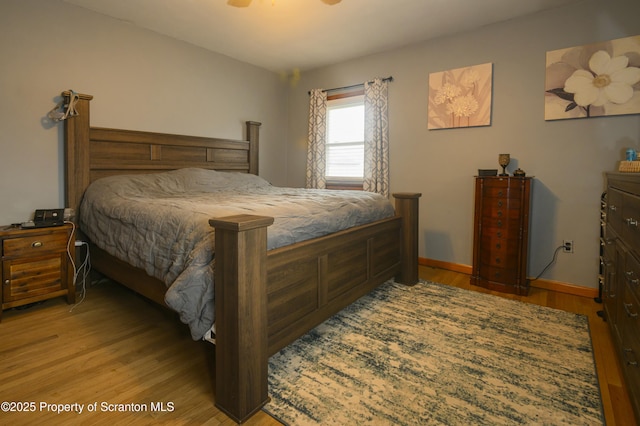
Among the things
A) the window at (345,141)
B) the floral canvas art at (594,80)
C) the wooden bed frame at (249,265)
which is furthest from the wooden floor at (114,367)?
the window at (345,141)

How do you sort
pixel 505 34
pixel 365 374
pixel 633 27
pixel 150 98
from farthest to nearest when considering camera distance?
pixel 150 98 → pixel 505 34 → pixel 633 27 → pixel 365 374

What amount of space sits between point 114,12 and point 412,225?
129 inches

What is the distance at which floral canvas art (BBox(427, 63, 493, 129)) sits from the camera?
330 cm

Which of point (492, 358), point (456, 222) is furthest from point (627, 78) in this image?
point (492, 358)

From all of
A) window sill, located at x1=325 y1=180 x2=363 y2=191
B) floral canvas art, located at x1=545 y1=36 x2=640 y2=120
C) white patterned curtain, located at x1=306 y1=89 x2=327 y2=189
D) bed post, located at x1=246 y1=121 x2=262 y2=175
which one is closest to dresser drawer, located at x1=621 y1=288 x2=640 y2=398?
floral canvas art, located at x1=545 y1=36 x2=640 y2=120

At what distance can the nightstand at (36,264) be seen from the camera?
2311 millimetres

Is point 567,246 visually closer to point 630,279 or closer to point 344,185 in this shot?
point 630,279

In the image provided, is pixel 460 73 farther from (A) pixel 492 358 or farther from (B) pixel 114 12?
(B) pixel 114 12

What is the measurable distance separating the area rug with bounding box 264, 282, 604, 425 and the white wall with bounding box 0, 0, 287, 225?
2.52m

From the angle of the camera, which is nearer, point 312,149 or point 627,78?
point 627,78

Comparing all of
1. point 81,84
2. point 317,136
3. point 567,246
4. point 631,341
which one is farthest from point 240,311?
point 317,136

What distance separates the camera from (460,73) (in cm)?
343

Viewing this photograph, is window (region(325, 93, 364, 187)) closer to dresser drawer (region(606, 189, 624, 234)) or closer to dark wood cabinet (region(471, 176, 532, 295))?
dark wood cabinet (region(471, 176, 532, 295))

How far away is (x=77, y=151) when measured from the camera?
9.31ft
